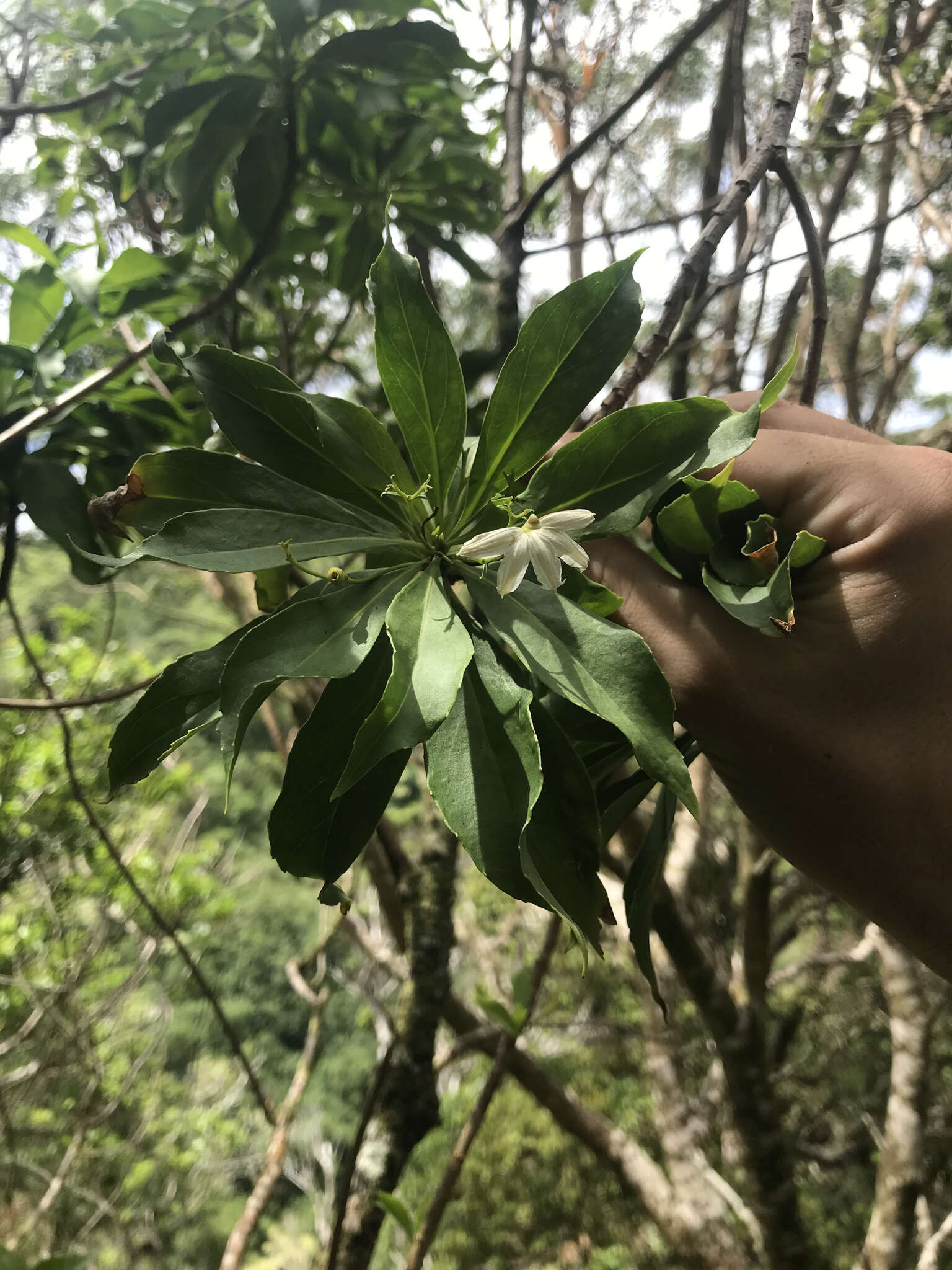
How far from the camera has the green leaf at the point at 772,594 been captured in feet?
1.53

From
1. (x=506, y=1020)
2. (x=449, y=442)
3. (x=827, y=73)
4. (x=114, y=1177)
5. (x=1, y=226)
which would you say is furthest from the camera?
(x=114, y=1177)

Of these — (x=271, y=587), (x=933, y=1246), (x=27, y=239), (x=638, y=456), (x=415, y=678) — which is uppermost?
(x=27, y=239)

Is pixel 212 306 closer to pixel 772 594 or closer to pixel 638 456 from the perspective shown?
pixel 638 456

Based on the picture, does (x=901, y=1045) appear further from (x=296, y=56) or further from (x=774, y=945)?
(x=296, y=56)

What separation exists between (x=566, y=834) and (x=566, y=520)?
0.24 m

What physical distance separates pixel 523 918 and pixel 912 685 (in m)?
3.92

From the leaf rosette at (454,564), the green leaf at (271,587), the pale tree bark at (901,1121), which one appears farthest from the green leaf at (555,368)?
the pale tree bark at (901,1121)

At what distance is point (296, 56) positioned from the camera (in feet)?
4.05

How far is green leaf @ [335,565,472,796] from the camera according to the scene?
0.48 metres

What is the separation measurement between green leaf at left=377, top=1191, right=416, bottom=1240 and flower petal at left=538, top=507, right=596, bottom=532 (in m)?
1.04

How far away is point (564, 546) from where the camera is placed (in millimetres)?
524

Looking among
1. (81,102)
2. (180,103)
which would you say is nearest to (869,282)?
(180,103)

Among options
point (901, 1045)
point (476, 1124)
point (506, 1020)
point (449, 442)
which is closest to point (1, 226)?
point (449, 442)

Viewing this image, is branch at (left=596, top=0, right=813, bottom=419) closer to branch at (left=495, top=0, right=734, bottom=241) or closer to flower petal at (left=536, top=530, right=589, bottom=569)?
flower petal at (left=536, top=530, right=589, bottom=569)
